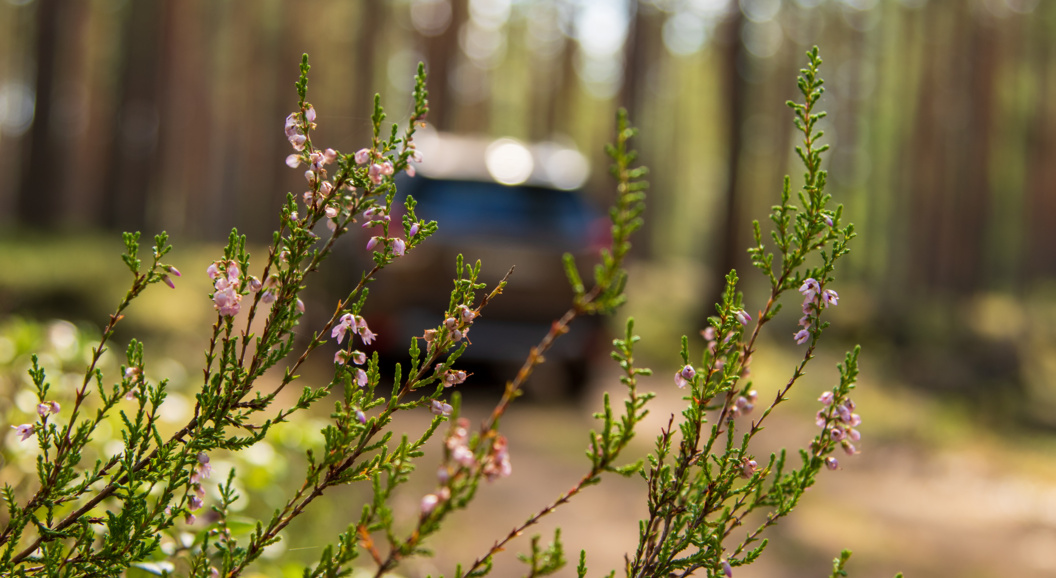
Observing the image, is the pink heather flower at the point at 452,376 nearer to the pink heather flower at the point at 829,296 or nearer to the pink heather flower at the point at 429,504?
the pink heather flower at the point at 429,504

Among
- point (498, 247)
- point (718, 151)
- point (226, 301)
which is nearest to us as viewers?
point (226, 301)

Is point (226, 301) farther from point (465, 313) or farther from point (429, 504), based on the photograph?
point (429, 504)

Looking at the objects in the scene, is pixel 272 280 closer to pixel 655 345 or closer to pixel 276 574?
pixel 276 574

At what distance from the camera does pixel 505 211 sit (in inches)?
284

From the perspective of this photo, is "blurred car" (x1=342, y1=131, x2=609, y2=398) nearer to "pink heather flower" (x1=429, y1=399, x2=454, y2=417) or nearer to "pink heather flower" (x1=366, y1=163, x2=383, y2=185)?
"pink heather flower" (x1=366, y1=163, x2=383, y2=185)

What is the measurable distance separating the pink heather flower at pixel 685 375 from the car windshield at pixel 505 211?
5096 mm

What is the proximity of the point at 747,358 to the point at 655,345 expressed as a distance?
1108 centimetres

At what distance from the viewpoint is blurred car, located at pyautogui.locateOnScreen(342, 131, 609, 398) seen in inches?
269

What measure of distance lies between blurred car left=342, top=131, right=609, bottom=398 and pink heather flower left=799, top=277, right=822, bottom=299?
4753 mm

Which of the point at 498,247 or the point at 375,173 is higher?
the point at 498,247

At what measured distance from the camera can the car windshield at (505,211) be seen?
6984 mm

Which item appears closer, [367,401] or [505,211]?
[367,401]

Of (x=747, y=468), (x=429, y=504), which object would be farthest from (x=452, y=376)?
(x=747, y=468)

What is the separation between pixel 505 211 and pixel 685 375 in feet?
17.9
